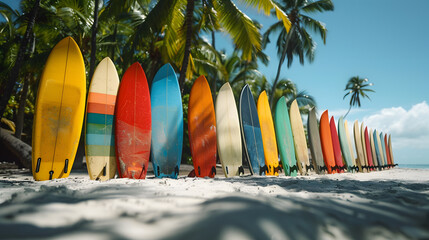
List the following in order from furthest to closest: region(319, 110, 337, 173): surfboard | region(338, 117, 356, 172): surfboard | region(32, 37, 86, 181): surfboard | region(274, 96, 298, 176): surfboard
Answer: region(338, 117, 356, 172): surfboard → region(319, 110, 337, 173): surfboard → region(274, 96, 298, 176): surfboard → region(32, 37, 86, 181): surfboard

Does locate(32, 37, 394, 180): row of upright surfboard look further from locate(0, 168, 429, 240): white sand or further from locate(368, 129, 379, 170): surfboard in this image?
locate(368, 129, 379, 170): surfboard

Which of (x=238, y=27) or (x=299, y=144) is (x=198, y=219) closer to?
(x=299, y=144)

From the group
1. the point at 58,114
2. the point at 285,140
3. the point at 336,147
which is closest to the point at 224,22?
the point at 285,140

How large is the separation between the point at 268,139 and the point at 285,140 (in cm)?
47

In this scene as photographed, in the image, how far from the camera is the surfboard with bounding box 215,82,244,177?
160 inches

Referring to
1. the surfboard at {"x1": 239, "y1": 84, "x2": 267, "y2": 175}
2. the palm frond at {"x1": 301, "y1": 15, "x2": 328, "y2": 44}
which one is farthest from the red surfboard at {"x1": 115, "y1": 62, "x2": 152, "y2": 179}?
the palm frond at {"x1": 301, "y1": 15, "x2": 328, "y2": 44}

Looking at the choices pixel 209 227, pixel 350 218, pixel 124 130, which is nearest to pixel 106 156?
pixel 124 130

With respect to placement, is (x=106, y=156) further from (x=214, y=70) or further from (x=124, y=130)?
(x=214, y=70)

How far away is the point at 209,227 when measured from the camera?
2.99ft

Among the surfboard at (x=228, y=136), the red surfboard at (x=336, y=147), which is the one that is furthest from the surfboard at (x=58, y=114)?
the red surfboard at (x=336, y=147)

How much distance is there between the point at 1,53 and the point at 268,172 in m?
11.0

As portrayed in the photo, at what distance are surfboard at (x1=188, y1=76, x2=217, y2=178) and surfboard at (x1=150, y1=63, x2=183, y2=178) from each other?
26cm

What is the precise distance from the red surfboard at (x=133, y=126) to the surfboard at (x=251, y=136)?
1728 mm

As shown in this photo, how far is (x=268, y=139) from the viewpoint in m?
4.71
